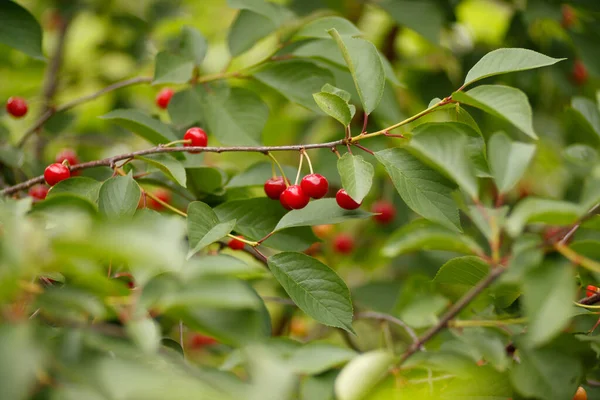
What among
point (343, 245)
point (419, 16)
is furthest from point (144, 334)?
point (343, 245)

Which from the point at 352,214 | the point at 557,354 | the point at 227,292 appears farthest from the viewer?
the point at 352,214

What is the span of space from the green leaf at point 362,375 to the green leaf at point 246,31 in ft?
3.01

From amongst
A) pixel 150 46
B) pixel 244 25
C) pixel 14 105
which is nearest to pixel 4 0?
pixel 14 105

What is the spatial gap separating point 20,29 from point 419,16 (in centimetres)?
105

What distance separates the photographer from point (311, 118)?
236 centimetres

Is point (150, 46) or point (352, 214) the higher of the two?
point (352, 214)

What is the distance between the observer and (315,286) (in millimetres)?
881

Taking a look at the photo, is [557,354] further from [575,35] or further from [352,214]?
[575,35]

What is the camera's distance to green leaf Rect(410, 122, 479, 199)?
661 millimetres

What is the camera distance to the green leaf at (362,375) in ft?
1.99

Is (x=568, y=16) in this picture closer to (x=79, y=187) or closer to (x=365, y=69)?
(x=365, y=69)

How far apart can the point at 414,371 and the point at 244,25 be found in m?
0.94

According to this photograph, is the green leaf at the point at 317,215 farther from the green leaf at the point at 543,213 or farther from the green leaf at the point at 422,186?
the green leaf at the point at 543,213

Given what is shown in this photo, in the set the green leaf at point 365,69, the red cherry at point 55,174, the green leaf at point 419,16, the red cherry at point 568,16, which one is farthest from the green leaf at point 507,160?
the red cherry at point 568,16
